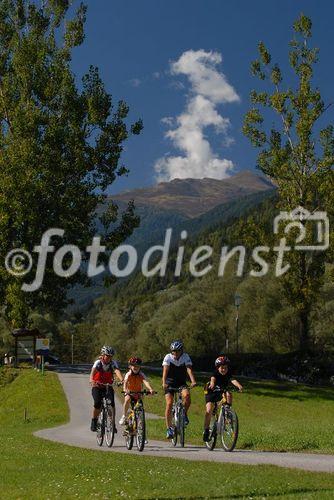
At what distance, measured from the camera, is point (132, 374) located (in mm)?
18266

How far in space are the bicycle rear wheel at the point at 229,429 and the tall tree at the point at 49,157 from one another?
102 ft

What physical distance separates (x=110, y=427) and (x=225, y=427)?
12.6 ft

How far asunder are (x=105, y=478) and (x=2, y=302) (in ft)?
128

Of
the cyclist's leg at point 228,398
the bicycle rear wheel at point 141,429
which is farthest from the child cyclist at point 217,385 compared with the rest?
the bicycle rear wheel at point 141,429

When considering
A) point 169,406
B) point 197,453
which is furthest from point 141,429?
point 197,453

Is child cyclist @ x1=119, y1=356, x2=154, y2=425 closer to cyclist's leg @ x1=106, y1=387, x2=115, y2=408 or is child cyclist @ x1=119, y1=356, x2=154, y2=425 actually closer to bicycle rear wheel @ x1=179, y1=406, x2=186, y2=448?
cyclist's leg @ x1=106, y1=387, x2=115, y2=408

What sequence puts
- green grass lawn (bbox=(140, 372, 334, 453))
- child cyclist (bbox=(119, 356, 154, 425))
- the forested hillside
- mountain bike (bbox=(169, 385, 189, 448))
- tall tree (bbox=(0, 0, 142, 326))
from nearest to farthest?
mountain bike (bbox=(169, 385, 189, 448)) < child cyclist (bbox=(119, 356, 154, 425)) < green grass lawn (bbox=(140, 372, 334, 453)) < tall tree (bbox=(0, 0, 142, 326)) < the forested hillside

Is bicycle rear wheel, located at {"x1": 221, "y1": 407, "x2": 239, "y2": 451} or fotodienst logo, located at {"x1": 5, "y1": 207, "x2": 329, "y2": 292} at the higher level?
fotodienst logo, located at {"x1": 5, "y1": 207, "x2": 329, "y2": 292}

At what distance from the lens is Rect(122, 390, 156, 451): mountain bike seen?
57.0ft

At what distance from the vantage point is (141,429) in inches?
687

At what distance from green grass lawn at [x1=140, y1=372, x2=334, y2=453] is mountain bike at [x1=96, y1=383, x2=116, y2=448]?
8.87 feet

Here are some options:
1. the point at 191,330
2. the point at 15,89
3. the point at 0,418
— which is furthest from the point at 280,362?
the point at 191,330

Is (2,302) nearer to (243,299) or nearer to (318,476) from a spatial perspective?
(318,476)

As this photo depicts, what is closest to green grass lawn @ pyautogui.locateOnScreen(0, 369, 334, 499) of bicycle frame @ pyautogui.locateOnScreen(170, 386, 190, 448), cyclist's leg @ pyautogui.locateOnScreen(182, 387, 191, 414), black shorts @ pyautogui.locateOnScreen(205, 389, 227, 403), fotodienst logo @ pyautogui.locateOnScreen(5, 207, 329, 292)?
bicycle frame @ pyautogui.locateOnScreen(170, 386, 190, 448)
